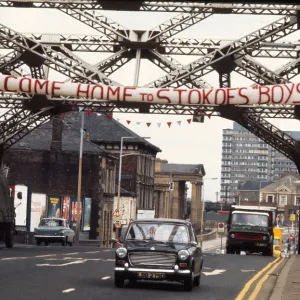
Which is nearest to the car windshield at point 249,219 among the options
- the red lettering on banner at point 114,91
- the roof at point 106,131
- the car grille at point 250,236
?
the car grille at point 250,236

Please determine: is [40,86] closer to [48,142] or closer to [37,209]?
[37,209]

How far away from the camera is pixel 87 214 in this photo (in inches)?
3438

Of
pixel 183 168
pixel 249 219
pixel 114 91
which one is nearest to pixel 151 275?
pixel 114 91

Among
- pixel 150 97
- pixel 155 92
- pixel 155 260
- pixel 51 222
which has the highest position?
pixel 155 92

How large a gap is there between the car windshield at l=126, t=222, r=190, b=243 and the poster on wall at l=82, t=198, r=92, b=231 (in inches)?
2608

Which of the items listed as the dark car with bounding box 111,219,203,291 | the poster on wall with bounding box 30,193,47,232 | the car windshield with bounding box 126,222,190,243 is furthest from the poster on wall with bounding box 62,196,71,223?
the dark car with bounding box 111,219,203,291

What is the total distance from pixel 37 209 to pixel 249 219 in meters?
34.1

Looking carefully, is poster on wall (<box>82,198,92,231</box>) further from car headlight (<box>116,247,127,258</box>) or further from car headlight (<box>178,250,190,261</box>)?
car headlight (<box>178,250,190,261</box>)

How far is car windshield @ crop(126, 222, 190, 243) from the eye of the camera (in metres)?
19.8

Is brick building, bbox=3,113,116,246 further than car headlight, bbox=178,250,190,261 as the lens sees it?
Yes

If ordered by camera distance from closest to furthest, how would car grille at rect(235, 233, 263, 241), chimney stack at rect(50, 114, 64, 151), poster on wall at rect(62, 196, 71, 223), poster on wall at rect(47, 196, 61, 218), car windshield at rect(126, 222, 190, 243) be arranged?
car windshield at rect(126, 222, 190, 243)
car grille at rect(235, 233, 263, 241)
poster on wall at rect(47, 196, 61, 218)
poster on wall at rect(62, 196, 71, 223)
chimney stack at rect(50, 114, 64, 151)

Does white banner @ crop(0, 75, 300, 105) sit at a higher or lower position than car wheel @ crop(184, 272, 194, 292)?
A: higher

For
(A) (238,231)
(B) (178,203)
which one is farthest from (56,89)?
(B) (178,203)

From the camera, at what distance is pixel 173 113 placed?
39375 millimetres
